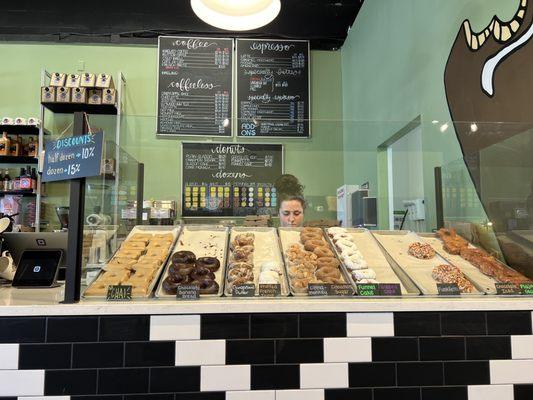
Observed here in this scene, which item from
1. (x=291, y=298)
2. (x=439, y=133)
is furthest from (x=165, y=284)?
(x=439, y=133)

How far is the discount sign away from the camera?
54.7 inches

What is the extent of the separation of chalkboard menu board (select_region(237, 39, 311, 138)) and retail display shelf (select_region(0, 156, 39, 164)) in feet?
7.73

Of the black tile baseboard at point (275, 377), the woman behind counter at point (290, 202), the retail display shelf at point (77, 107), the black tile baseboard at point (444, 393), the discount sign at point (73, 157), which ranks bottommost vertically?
the black tile baseboard at point (444, 393)

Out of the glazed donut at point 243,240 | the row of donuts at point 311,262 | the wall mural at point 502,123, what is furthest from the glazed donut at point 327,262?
the wall mural at point 502,123

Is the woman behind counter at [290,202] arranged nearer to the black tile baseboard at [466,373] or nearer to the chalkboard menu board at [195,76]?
the black tile baseboard at [466,373]

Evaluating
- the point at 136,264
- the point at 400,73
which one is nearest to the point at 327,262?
the point at 136,264

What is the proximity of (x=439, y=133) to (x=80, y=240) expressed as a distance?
1822mm

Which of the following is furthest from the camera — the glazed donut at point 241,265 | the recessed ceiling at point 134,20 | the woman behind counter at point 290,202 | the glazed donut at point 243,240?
the recessed ceiling at point 134,20

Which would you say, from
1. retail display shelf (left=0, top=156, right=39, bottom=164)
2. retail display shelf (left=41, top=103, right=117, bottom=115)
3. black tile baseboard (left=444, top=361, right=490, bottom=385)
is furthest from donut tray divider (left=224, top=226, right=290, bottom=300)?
retail display shelf (left=0, top=156, right=39, bottom=164)

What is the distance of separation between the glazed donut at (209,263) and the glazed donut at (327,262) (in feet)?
1.33

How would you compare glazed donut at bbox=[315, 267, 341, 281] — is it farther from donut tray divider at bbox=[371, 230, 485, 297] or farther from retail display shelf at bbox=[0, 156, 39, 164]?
retail display shelf at bbox=[0, 156, 39, 164]

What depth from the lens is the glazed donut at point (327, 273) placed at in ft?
5.09

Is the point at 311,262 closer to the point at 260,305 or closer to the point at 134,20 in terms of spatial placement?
the point at 260,305

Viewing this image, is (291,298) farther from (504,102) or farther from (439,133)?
(504,102)
